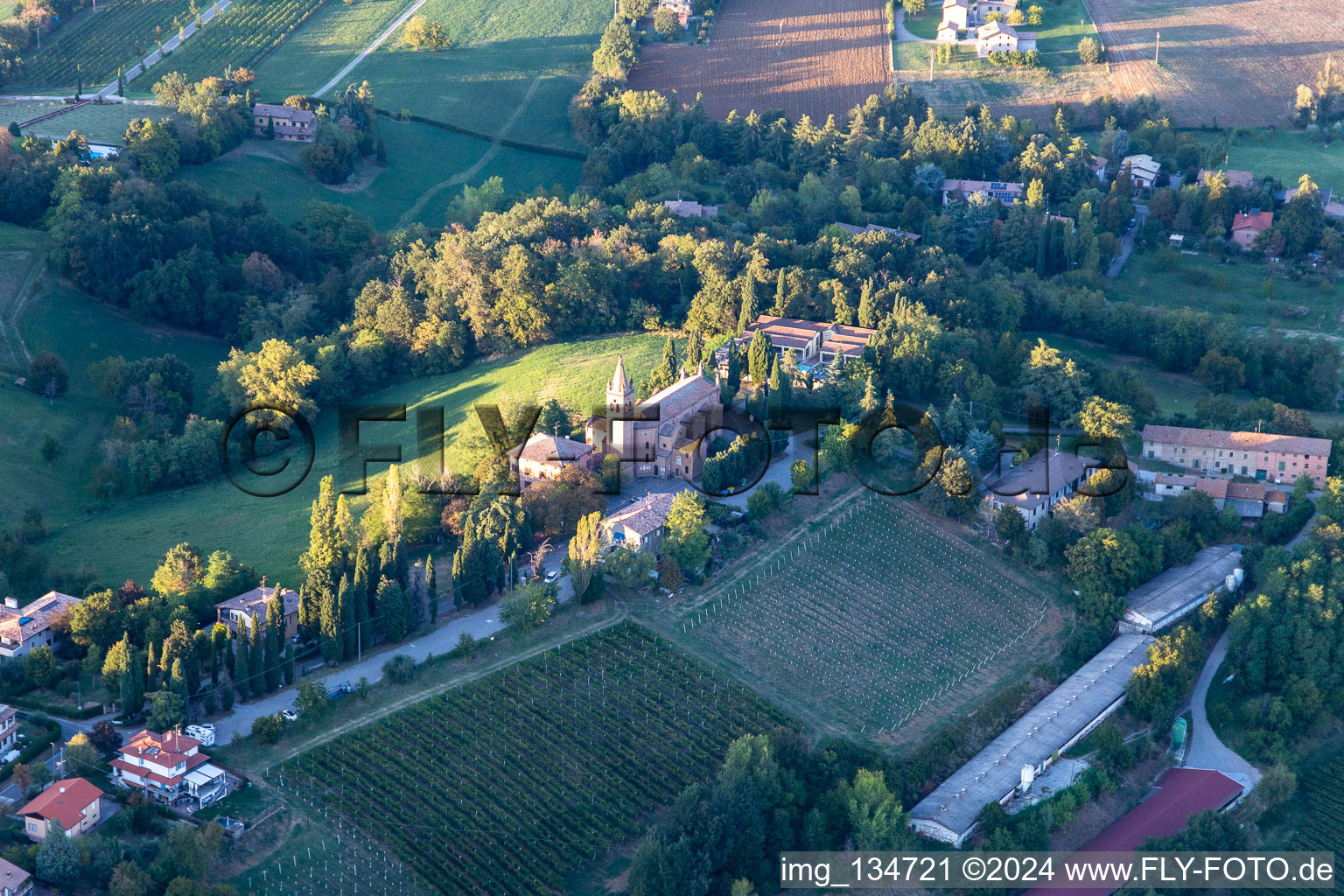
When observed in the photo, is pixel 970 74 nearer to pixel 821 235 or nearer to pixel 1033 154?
pixel 1033 154

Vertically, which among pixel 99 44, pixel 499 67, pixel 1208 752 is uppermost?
pixel 99 44

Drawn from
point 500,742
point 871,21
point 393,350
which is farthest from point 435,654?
point 871,21

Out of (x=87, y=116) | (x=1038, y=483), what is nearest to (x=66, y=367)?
(x=87, y=116)

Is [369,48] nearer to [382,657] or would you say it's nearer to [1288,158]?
[1288,158]

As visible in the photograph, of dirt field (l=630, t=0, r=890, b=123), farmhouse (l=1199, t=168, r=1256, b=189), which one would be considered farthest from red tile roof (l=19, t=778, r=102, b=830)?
farmhouse (l=1199, t=168, r=1256, b=189)

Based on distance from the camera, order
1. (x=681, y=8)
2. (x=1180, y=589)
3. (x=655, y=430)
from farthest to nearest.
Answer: (x=681, y=8)
(x=655, y=430)
(x=1180, y=589)

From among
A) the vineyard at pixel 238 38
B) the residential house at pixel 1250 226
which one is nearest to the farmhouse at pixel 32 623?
the vineyard at pixel 238 38

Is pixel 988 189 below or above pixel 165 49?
below
